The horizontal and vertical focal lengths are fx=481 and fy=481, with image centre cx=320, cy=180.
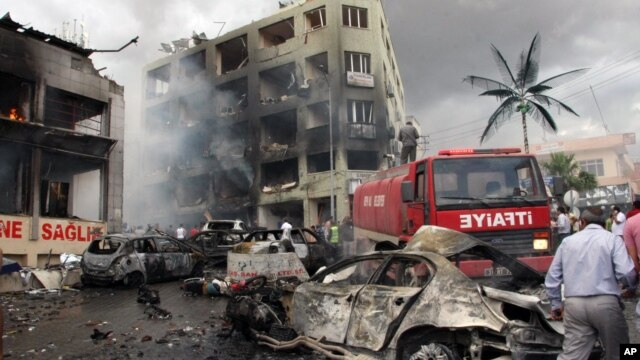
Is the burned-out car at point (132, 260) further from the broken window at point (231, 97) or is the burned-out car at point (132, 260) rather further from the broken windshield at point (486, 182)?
the broken window at point (231, 97)

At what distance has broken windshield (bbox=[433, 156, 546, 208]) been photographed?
7.52 m

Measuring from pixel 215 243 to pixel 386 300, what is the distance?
12602 mm

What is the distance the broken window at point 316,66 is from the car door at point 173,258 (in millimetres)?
20869

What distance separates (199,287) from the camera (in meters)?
11.2

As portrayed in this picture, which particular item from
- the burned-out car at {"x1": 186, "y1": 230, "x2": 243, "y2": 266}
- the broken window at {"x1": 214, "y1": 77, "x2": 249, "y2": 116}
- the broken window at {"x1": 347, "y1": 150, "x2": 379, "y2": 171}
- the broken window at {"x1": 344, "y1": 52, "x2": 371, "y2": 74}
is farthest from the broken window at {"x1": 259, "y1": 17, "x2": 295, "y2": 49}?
the burned-out car at {"x1": 186, "y1": 230, "x2": 243, "y2": 266}

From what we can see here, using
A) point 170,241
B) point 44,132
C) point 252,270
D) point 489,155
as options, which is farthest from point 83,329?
point 44,132

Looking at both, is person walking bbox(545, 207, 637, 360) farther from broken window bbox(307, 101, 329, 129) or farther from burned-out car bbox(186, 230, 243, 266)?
broken window bbox(307, 101, 329, 129)

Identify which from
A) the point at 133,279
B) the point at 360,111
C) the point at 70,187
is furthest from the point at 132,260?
the point at 360,111

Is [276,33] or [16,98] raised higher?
[276,33]

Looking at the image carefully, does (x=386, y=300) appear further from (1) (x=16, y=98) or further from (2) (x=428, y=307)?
(1) (x=16, y=98)

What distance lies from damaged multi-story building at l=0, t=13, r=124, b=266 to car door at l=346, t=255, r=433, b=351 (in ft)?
50.5

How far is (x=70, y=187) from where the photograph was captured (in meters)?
19.6

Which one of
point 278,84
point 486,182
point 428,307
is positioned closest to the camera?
point 428,307

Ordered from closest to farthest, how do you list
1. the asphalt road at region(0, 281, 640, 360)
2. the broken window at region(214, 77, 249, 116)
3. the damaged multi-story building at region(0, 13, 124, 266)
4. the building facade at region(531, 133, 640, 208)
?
the asphalt road at region(0, 281, 640, 360) < the damaged multi-story building at region(0, 13, 124, 266) < the broken window at region(214, 77, 249, 116) < the building facade at region(531, 133, 640, 208)
